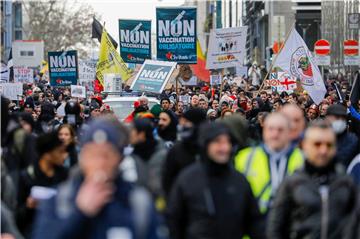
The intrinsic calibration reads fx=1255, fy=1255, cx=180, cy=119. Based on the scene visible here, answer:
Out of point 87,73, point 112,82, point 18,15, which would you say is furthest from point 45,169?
point 18,15

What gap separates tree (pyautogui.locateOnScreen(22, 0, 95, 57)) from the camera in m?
116

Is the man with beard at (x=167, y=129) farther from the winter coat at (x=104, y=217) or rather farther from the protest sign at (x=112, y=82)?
the protest sign at (x=112, y=82)

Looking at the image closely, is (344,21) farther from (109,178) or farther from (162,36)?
(109,178)

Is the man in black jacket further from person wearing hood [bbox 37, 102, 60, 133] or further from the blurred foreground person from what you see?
person wearing hood [bbox 37, 102, 60, 133]

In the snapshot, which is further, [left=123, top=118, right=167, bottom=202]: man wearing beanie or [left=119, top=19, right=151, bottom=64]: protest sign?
[left=119, top=19, right=151, bottom=64]: protest sign

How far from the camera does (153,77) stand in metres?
24.3

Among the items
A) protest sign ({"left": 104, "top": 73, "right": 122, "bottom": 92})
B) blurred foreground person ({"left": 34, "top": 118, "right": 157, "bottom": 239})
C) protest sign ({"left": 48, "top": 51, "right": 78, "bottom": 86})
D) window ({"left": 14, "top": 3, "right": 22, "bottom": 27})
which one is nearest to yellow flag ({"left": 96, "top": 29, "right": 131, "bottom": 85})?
protest sign ({"left": 104, "top": 73, "right": 122, "bottom": 92})

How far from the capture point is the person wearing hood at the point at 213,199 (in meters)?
7.76

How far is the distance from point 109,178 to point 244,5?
134 metres

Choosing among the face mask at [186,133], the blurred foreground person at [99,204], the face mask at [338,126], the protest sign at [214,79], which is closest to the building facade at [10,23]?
the protest sign at [214,79]

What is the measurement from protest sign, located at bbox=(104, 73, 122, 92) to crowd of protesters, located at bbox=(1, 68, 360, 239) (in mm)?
18340

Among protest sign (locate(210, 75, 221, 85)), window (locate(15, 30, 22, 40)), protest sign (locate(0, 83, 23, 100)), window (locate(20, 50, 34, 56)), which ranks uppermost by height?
window (locate(15, 30, 22, 40))

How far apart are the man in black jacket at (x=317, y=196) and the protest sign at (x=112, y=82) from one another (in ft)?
72.5

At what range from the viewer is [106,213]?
5.29 m
